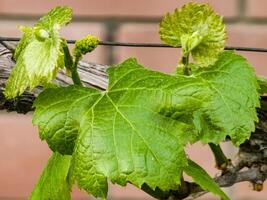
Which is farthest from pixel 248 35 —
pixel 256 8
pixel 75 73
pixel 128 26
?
pixel 75 73

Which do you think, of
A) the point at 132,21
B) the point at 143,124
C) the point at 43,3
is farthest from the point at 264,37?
the point at 143,124

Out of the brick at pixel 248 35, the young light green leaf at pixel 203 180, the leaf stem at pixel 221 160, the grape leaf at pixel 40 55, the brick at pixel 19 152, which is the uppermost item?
the grape leaf at pixel 40 55

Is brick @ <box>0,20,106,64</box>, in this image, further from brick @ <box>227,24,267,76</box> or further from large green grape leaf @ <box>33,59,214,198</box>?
large green grape leaf @ <box>33,59,214,198</box>

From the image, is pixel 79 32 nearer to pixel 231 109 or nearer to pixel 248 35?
pixel 248 35

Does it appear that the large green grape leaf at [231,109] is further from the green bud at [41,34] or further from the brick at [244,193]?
the brick at [244,193]

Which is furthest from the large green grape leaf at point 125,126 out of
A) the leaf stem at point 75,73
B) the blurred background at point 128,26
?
the blurred background at point 128,26

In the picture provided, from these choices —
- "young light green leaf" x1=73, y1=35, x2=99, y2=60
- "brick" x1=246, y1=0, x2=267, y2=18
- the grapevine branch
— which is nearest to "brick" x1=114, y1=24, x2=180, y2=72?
"brick" x1=246, y1=0, x2=267, y2=18
